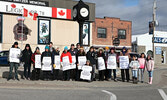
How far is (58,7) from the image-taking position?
103 feet

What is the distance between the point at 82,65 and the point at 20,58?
3.30 m

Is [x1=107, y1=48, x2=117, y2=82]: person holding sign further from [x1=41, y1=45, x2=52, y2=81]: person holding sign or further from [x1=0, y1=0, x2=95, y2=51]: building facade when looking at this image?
[x1=0, y1=0, x2=95, y2=51]: building facade

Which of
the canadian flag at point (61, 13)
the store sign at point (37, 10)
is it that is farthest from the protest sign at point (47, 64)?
the canadian flag at point (61, 13)

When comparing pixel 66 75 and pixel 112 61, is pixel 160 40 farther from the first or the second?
pixel 66 75

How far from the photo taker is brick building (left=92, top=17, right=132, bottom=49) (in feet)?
124

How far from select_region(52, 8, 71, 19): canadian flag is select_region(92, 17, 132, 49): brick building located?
649 cm

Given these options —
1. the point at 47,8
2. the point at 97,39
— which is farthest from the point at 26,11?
the point at 97,39

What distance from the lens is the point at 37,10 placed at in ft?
97.9

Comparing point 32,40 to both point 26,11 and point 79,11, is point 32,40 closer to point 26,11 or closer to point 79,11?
point 26,11

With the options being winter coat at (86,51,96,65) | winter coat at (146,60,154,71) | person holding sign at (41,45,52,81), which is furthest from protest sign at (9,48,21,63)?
winter coat at (146,60,154,71)

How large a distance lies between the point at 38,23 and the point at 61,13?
349 cm

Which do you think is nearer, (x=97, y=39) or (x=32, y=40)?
(x=32, y=40)

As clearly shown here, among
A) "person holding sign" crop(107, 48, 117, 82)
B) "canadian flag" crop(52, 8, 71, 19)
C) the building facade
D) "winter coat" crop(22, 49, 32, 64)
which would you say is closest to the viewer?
"winter coat" crop(22, 49, 32, 64)

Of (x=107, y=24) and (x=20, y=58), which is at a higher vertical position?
(x=107, y=24)
